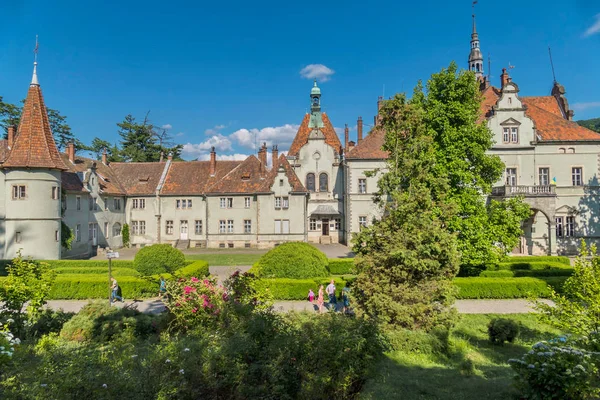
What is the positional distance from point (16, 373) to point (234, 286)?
20.1 ft

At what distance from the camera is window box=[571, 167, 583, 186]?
34.8m

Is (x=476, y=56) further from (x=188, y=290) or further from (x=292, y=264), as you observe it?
(x=188, y=290)

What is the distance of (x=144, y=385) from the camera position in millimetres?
6699

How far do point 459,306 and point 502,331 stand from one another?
5814 mm

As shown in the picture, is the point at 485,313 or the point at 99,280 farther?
the point at 99,280

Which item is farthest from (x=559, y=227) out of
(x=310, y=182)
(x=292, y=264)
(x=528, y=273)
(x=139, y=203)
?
(x=139, y=203)

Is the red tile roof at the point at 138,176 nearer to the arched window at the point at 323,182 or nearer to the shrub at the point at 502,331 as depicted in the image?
the arched window at the point at 323,182

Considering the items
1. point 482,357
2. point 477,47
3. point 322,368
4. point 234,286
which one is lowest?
point 482,357

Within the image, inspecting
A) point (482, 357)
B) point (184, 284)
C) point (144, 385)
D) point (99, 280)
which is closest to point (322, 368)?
point (144, 385)

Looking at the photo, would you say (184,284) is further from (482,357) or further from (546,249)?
(546,249)

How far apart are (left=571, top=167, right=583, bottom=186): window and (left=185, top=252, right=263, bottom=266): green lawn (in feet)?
102

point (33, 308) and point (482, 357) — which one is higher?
point (33, 308)

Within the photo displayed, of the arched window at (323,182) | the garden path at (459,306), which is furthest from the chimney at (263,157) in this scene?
the garden path at (459,306)

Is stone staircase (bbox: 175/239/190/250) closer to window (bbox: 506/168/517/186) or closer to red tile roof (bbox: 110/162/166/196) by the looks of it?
red tile roof (bbox: 110/162/166/196)
